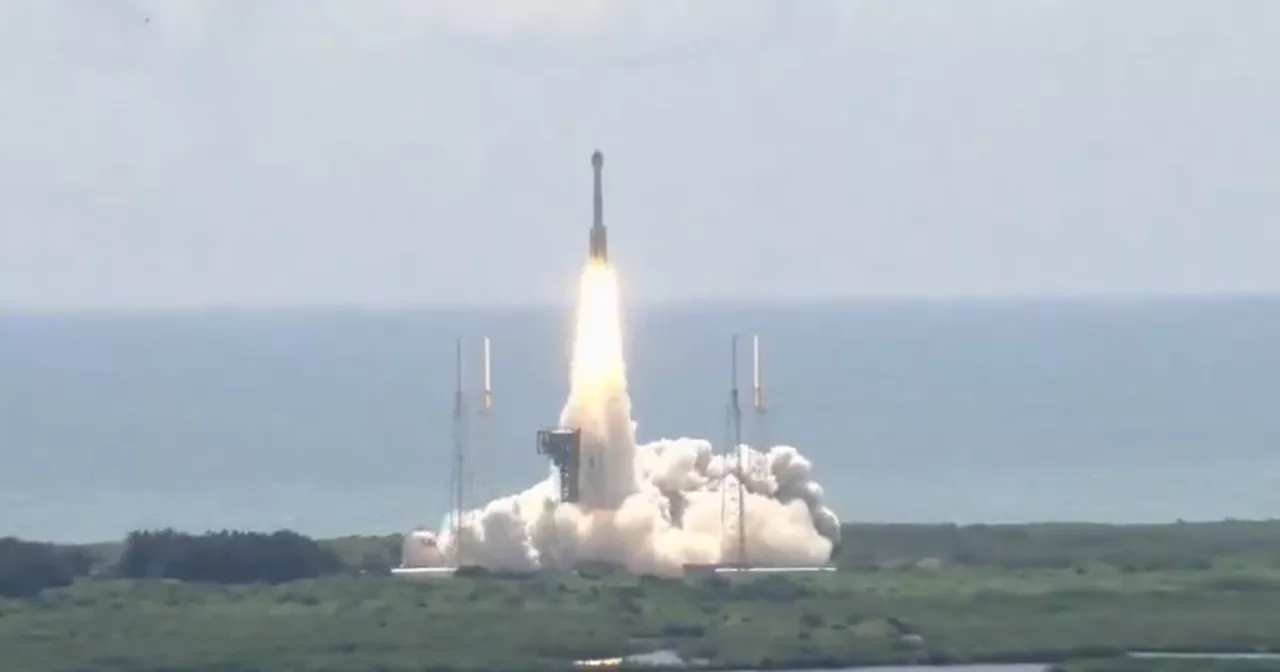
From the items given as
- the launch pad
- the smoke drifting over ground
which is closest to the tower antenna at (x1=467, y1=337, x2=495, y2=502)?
the launch pad

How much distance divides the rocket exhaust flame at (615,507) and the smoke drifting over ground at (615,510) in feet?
0.09

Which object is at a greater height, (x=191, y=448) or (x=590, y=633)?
(x=191, y=448)

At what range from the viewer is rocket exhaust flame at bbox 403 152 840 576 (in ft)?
302

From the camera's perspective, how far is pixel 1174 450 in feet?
589

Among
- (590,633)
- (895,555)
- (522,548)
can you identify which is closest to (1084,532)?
(895,555)

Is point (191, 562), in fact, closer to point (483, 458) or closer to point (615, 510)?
point (615, 510)

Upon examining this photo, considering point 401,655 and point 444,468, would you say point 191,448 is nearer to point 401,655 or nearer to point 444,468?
point 444,468

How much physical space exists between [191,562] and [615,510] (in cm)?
1129

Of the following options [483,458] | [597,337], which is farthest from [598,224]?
[483,458]

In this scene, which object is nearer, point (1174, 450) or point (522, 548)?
point (522, 548)

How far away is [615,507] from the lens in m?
93.2

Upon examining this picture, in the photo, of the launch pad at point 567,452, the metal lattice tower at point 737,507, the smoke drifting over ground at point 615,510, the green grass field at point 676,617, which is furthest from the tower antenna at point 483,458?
the green grass field at point 676,617

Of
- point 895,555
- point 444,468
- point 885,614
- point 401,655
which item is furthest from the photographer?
point 444,468

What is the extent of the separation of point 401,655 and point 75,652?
23.7 feet
